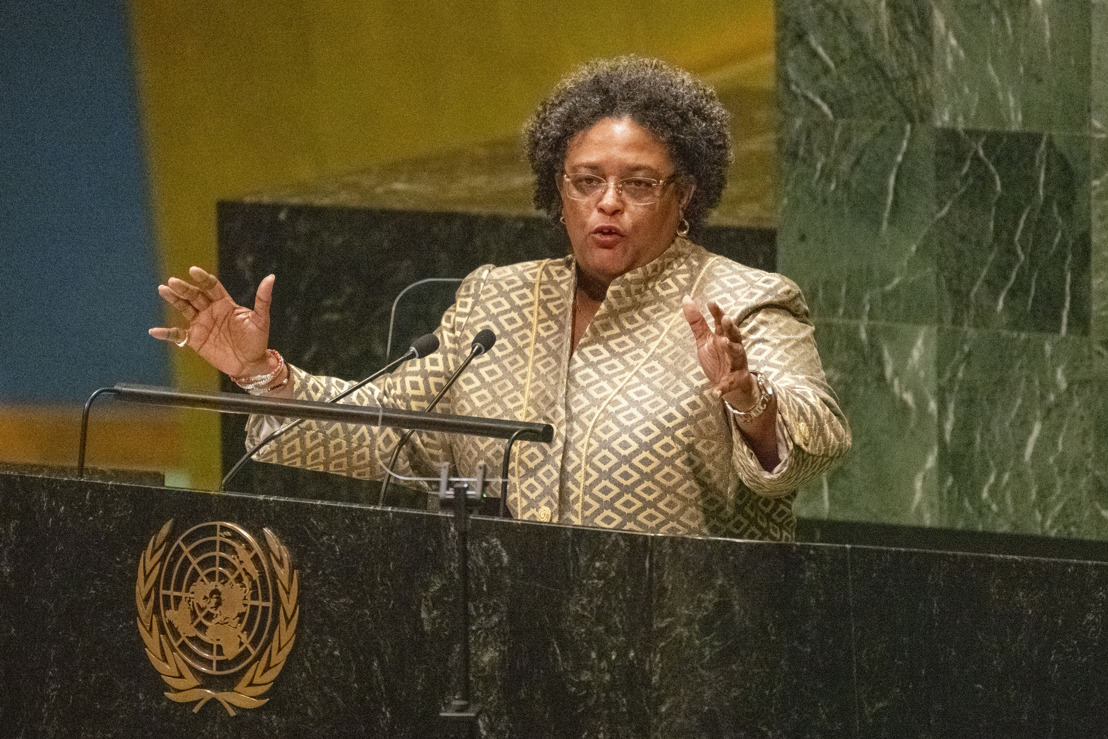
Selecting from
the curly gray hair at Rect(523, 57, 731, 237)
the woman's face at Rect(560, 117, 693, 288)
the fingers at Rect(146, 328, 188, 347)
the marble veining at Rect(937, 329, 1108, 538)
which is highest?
the curly gray hair at Rect(523, 57, 731, 237)

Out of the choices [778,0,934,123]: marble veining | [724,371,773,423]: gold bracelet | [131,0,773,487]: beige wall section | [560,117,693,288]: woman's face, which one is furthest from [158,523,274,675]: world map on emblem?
[778,0,934,123]: marble veining

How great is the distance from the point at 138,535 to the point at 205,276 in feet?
1.73

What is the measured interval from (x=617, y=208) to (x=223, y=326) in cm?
68

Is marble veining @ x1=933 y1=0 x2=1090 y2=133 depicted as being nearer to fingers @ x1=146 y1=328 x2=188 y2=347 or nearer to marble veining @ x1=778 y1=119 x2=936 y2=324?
marble veining @ x1=778 y1=119 x2=936 y2=324

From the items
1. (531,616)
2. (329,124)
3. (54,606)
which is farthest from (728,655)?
(329,124)

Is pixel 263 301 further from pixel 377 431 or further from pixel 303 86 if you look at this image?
pixel 303 86

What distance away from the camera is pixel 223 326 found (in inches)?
94.5

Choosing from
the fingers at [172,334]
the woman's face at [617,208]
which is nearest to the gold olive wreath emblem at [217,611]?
the fingers at [172,334]

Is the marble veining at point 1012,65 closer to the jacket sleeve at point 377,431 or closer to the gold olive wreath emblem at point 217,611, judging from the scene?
the jacket sleeve at point 377,431

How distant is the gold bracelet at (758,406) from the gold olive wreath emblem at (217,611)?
0.67 meters

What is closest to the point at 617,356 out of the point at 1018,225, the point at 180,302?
the point at 180,302

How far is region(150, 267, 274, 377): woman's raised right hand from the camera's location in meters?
2.36

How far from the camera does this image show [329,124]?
13.9 feet

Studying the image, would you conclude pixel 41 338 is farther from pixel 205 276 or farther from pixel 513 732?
pixel 513 732
